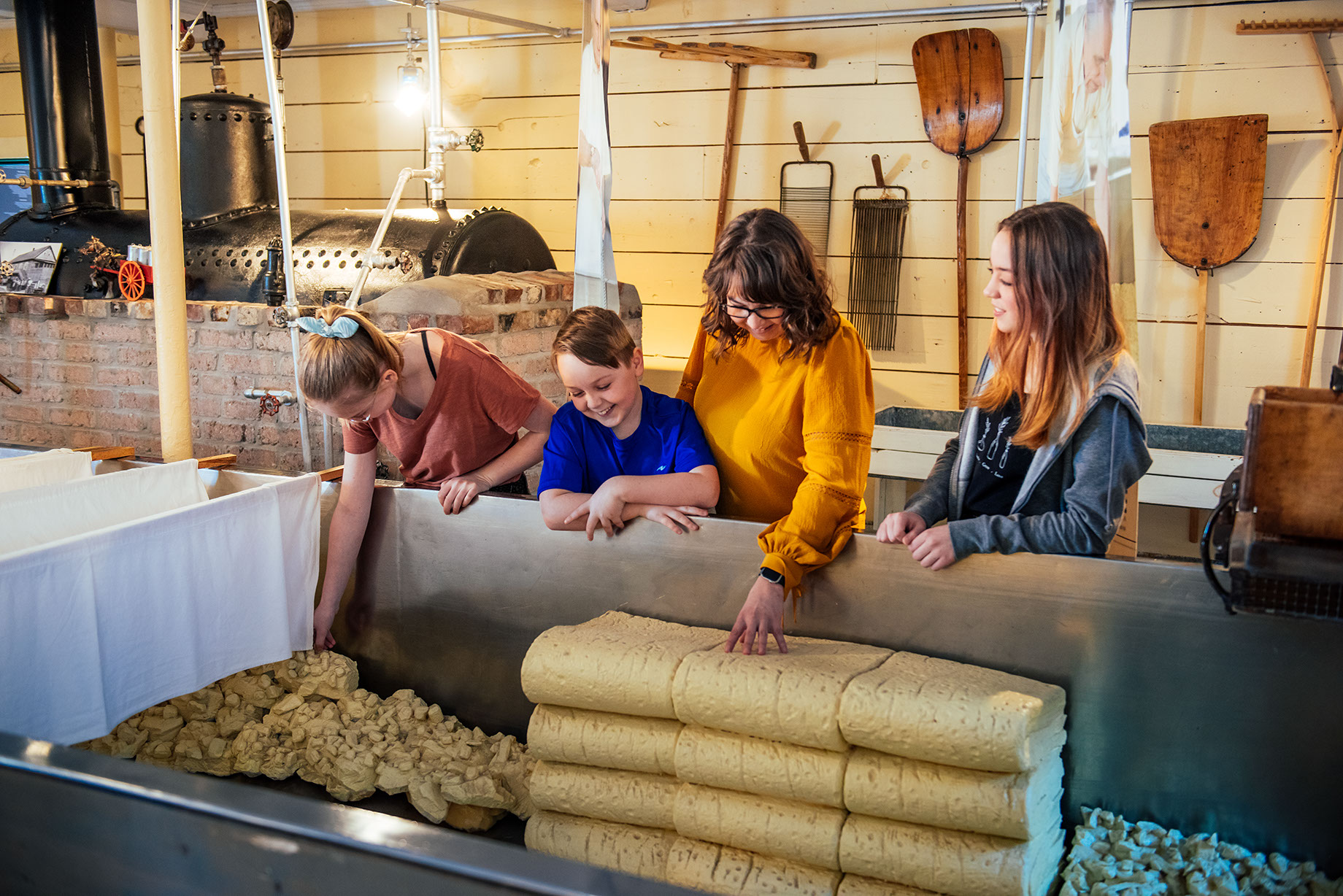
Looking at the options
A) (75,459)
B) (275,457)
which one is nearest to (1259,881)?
(75,459)

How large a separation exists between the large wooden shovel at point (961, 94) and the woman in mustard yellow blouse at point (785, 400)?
79.7 inches

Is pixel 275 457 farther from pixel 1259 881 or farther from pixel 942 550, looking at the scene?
pixel 1259 881

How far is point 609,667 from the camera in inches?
56.1

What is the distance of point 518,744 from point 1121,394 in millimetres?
1131

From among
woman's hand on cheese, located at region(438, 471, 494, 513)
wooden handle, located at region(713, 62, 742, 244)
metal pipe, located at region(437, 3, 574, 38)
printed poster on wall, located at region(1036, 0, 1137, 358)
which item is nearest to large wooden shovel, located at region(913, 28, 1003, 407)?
wooden handle, located at region(713, 62, 742, 244)

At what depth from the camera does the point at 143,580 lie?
1464 millimetres

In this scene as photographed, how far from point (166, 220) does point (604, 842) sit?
1.34 metres

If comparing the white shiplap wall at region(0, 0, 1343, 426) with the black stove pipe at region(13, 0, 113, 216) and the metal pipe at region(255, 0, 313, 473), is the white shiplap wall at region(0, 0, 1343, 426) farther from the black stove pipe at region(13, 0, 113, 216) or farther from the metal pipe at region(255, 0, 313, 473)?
the metal pipe at region(255, 0, 313, 473)

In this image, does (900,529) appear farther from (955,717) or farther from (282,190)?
(282,190)

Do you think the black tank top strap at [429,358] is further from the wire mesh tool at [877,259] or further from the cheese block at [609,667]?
the wire mesh tool at [877,259]

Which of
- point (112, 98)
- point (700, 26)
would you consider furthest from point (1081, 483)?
point (112, 98)

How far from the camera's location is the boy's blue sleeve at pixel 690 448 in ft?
5.29

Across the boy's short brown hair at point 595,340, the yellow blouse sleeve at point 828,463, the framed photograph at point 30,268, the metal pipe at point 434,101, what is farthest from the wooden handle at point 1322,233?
the framed photograph at point 30,268

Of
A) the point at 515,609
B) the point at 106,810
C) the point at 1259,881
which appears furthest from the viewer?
the point at 515,609
